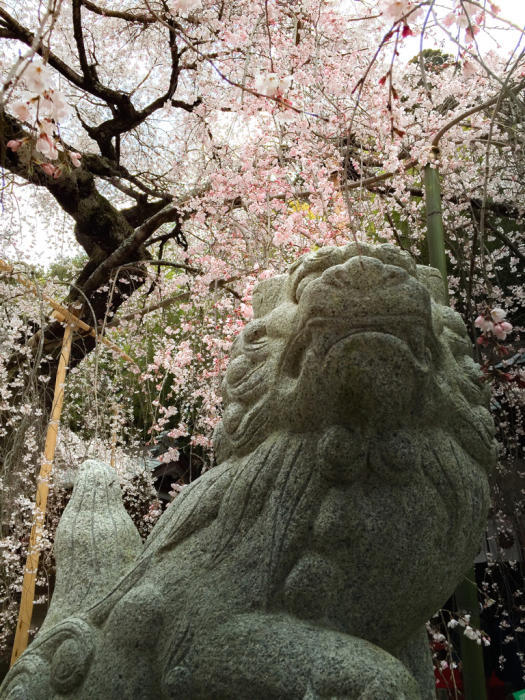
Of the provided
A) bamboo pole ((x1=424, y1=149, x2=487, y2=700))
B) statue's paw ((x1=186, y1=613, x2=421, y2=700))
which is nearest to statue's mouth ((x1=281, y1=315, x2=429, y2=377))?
statue's paw ((x1=186, y1=613, x2=421, y2=700))

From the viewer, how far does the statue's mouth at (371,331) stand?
153 centimetres

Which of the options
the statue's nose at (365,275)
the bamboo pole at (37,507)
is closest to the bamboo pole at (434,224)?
the statue's nose at (365,275)

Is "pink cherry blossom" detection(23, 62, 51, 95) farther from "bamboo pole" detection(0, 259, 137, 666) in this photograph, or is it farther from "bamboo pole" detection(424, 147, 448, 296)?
"bamboo pole" detection(0, 259, 137, 666)

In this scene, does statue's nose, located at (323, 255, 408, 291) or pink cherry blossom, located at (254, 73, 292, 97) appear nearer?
statue's nose, located at (323, 255, 408, 291)

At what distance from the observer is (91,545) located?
2107 mm

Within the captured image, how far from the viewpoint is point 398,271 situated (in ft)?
5.19

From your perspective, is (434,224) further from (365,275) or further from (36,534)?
(36,534)

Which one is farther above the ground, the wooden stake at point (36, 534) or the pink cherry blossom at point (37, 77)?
the pink cherry blossom at point (37, 77)

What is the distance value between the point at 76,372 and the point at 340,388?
6.68 meters

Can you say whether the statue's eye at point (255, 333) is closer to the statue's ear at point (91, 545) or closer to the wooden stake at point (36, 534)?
the statue's ear at point (91, 545)

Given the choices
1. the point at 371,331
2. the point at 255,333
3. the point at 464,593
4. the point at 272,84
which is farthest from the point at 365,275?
the point at 464,593

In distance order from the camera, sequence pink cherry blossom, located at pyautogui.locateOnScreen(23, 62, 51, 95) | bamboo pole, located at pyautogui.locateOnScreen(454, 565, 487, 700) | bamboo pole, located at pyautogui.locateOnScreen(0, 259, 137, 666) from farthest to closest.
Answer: bamboo pole, located at pyautogui.locateOnScreen(0, 259, 137, 666) → bamboo pole, located at pyautogui.locateOnScreen(454, 565, 487, 700) → pink cherry blossom, located at pyautogui.locateOnScreen(23, 62, 51, 95)

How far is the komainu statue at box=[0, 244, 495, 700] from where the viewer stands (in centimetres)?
151

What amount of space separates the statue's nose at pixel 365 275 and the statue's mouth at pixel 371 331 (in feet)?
0.35
